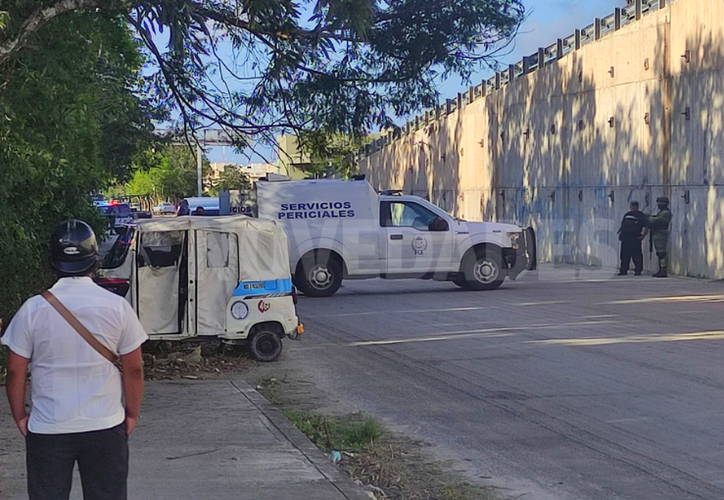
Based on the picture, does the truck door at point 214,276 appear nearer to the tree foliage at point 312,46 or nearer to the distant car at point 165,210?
the tree foliage at point 312,46

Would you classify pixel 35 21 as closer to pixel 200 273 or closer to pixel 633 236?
pixel 200 273

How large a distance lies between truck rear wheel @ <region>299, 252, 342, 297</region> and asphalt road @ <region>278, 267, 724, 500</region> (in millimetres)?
635

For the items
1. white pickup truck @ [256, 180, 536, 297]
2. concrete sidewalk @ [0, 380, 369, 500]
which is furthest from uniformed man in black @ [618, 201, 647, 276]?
concrete sidewalk @ [0, 380, 369, 500]

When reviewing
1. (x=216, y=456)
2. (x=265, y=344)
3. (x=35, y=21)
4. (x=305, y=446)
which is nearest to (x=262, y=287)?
(x=265, y=344)

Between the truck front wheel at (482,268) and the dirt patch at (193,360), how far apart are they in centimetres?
860

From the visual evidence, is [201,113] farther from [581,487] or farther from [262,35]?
[581,487]

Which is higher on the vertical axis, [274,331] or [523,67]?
[523,67]

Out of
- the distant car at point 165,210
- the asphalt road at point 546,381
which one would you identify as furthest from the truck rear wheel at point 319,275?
the distant car at point 165,210

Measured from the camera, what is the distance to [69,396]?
416 cm

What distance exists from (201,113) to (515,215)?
2401 cm

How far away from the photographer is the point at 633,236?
81.1 ft

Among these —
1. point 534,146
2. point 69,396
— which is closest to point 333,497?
point 69,396

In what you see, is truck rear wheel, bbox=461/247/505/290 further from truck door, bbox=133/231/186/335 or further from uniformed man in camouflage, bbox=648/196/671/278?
truck door, bbox=133/231/186/335

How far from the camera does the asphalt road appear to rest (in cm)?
712
